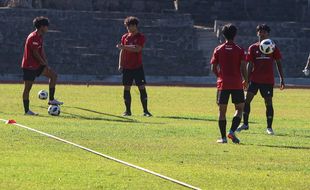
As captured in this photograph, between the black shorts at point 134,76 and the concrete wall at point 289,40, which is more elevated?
the black shorts at point 134,76

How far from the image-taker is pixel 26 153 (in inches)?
587

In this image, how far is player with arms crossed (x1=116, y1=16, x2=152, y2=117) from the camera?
2419 cm

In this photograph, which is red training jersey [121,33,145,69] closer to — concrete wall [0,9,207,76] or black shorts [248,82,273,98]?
black shorts [248,82,273,98]

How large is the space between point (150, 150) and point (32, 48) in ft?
27.0

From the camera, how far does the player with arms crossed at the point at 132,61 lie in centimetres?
2419

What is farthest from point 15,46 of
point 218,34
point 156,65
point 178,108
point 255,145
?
point 255,145

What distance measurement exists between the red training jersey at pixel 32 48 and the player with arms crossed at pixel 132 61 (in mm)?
1878

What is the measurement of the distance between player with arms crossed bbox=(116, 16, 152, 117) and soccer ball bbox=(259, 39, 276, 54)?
4767 millimetres

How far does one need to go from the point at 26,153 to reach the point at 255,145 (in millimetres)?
4091

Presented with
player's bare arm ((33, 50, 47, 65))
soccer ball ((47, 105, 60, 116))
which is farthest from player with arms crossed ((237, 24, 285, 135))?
player's bare arm ((33, 50, 47, 65))

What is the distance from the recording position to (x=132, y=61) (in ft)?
81.0

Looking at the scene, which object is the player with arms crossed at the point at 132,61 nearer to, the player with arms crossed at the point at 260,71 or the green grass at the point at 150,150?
the green grass at the point at 150,150

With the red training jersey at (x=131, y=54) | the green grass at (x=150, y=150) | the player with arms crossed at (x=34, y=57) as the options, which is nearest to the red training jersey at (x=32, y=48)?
the player with arms crossed at (x=34, y=57)

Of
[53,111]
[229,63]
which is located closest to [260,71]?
[229,63]
